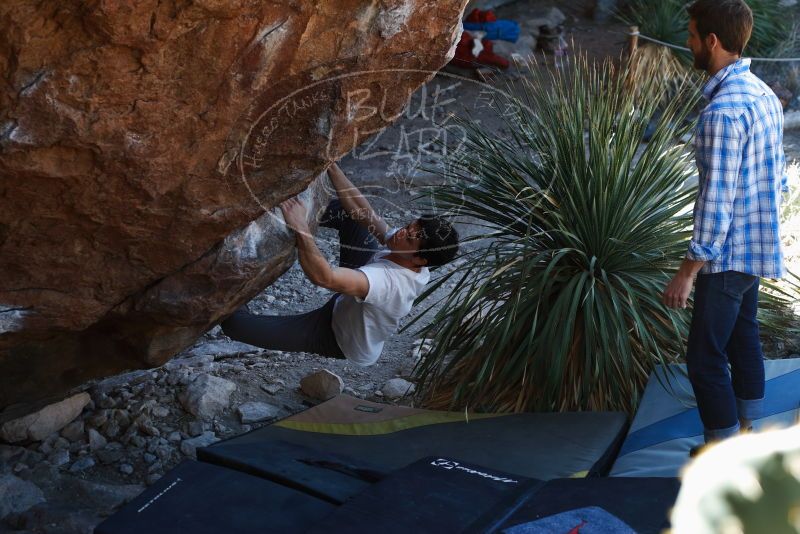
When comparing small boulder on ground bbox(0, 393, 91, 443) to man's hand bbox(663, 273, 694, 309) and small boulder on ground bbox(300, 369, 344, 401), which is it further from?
man's hand bbox(663, 273, 694, 309)

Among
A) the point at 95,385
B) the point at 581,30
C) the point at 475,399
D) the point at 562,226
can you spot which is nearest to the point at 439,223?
the point at 562,226

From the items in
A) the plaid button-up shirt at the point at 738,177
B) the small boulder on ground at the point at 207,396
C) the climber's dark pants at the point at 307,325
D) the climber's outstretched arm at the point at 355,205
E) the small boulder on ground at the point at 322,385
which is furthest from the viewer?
the small boulder on ground at the point at 322,385

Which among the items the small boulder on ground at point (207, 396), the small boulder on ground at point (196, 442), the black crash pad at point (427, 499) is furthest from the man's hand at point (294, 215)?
the small boulder on ground at point (207, 396)

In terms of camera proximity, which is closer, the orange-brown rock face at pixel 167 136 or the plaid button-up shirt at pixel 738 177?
the orange-brown rock face at pixel 167 136

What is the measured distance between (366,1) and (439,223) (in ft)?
3.72

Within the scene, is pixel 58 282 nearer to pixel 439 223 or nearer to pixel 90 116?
pixel 90 116

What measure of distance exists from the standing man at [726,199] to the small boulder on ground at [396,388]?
5.30ft

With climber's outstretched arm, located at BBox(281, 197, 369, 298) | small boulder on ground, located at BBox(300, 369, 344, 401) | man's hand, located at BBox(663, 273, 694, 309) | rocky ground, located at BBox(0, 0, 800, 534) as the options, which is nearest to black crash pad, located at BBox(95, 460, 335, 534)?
rocky ground, located at BBox(0, 0, 800, 534)

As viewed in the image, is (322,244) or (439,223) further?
(322,244)

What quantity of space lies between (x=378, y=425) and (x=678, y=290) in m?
1.23

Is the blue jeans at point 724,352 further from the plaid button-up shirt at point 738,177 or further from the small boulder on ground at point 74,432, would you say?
the small boulder on ground at point 74,432

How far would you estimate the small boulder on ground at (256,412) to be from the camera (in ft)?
13.1

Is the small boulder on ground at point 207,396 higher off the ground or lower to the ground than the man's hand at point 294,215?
lower

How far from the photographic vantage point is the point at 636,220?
3.75m
